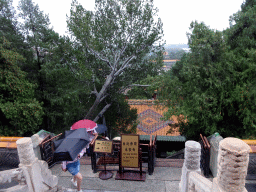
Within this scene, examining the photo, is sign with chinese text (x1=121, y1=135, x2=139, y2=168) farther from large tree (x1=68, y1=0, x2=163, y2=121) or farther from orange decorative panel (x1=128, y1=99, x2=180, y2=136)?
orange decorative panel (x1=128, y1=99, x2=180, y2=136)

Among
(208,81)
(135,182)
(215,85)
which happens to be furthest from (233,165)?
(215,85)

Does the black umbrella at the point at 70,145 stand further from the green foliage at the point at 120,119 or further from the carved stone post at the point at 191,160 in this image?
the green foliage at the point at 120,119

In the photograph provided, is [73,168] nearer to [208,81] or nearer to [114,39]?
[208,81]

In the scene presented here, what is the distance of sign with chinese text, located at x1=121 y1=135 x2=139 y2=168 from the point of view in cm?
533

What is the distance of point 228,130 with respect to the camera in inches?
321

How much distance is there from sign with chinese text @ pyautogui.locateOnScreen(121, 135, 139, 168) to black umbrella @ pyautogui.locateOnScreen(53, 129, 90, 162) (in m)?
1.24

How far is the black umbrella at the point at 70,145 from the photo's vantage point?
13.6 feet

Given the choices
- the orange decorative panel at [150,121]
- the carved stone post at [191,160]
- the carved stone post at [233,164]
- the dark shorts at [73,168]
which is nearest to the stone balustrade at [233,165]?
the carved stone post at [233,164]

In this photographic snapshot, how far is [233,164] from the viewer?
6.72 ft

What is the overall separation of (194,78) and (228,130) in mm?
2973

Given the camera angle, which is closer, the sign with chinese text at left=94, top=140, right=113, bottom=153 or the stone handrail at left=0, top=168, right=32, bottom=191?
the stone handrail at left=0, top=168, right=32, bottom=191

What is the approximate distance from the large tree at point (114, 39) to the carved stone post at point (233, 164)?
28.5 feet

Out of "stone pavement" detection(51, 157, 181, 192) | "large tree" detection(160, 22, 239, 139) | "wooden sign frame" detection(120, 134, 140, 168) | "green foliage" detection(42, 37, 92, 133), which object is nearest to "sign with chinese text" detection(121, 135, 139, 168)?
"wooden sign frame" detection(120, 134, 140, 168)

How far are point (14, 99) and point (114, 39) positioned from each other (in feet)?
21.3
